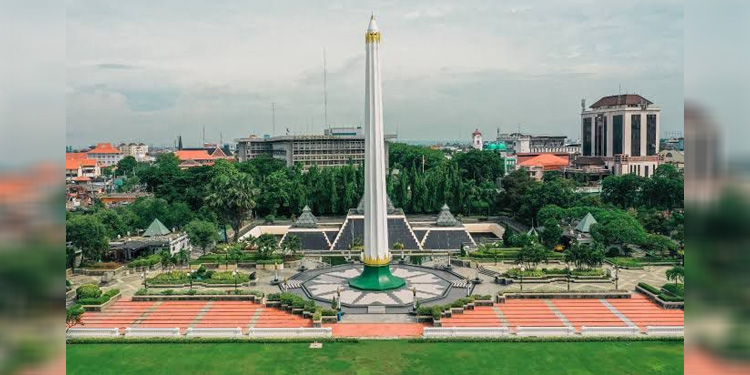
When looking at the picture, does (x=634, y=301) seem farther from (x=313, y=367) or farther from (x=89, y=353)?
(x=89, y=353)

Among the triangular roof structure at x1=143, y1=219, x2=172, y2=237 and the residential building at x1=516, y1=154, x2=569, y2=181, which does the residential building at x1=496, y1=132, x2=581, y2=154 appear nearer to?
the residential building at x1=516, y1=154, x2=569, y2=181

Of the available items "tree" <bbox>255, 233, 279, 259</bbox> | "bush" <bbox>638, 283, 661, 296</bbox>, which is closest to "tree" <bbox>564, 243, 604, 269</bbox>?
"bush" <bbox>638, 283, 661, 296</bbox>

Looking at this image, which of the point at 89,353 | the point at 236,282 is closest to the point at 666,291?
the point at 236,282

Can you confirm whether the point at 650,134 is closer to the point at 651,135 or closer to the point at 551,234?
the point at 651,135

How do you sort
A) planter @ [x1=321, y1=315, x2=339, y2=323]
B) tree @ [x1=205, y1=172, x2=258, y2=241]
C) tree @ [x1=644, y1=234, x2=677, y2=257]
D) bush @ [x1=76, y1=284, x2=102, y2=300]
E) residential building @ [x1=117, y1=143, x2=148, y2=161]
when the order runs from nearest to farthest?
1. planter @ [x1=321, y1=315, x2=339, y2=323]
2. bush @ [x1=76, y1=284, x2=102, y2=300]
3. tree @ [x1=644, y1=234, x2=677, y2=257]
4. tree @ [x1=205, y1=172, x2=258, y2=241]
5. residential building @ [x1=117, y1=143, x2=148, y2=161]

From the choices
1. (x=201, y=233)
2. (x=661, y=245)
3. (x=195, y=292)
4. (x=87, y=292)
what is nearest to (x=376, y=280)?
(x=195, y=292)

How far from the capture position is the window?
96812mm

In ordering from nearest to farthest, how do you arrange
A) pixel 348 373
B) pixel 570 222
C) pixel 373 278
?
pixel 348 373 → pixel 373 278 → pixel 570 222

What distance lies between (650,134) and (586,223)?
60368mm

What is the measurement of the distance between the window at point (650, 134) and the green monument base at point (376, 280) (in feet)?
256

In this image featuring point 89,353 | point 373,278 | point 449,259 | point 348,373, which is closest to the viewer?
point 348,373

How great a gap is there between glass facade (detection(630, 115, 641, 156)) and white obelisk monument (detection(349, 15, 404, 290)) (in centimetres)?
7592

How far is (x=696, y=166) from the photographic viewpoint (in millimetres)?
4027

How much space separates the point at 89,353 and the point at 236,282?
10712 mm
